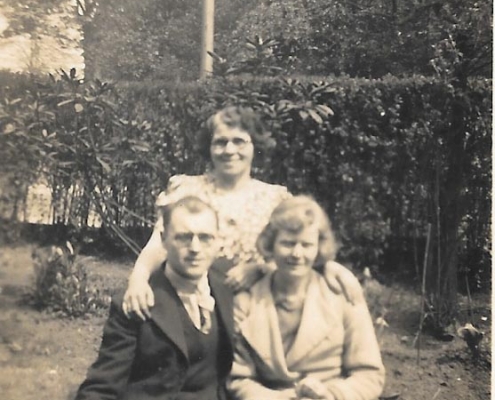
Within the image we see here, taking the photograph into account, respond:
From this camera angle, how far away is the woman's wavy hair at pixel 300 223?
1581 millimetres

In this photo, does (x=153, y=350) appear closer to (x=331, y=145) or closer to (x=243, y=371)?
(x=243, y=371)

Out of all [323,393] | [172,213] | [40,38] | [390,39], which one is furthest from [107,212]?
[390,39]

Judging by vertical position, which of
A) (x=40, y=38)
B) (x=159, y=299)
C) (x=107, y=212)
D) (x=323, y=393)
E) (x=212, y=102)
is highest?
(x=40, y=38)

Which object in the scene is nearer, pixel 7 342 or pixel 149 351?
pixel 149 351

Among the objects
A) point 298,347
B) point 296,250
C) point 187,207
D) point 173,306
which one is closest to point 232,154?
point 187,207

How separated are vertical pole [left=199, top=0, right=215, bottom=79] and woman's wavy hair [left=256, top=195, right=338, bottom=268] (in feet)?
1.21

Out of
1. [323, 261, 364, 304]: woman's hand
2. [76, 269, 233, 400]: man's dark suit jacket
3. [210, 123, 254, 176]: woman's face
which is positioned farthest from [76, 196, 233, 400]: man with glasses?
[323, 261, 364, 304]: woman's hand

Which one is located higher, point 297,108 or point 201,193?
point 297,108

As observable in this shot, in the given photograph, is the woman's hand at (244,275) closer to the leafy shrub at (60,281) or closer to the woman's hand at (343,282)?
the woman's hand at (343,282)

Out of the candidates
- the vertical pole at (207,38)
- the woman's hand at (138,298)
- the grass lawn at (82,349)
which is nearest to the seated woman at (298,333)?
the grass lawn at (82,349)

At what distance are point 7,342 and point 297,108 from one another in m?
0.90

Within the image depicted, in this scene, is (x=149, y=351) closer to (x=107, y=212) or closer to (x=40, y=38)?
(x=107, y=212)

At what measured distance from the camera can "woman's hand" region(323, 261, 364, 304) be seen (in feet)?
5.29

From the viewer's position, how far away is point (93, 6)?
1.69m
